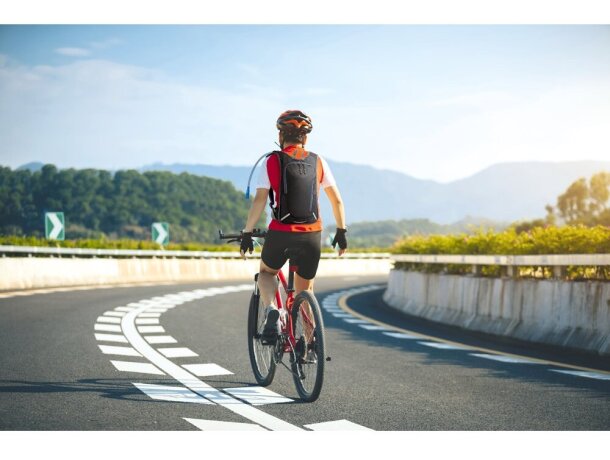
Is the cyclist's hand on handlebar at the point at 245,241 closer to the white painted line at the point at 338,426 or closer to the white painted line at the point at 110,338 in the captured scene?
the white painted line at the point at 338,426

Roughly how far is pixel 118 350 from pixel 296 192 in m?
4.86

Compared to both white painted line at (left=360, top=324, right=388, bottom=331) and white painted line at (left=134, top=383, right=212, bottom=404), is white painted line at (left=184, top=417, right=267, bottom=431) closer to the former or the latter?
white painted line at (left=134, top=383, right=212, bottom=404)

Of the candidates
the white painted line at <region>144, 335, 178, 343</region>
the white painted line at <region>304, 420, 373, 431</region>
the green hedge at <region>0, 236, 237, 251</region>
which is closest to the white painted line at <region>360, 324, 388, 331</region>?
the white painted line at <region>144, 335, 178, 343</region>

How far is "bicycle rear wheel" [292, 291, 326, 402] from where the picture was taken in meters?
7.03

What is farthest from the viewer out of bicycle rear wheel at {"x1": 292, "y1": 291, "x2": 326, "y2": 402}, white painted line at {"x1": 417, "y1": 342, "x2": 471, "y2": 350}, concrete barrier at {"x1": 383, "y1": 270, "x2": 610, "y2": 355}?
white painted line at {"x1": 417, "y1": 342, "x2": 471, "y2": 350}

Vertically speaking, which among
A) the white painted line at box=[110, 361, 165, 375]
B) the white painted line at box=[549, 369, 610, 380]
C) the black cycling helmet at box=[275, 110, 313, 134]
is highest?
the black cycling helmet at box=[275, 110, 313, 134]

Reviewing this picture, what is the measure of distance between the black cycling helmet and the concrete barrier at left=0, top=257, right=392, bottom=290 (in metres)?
18.7

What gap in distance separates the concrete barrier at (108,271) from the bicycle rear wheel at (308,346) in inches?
731

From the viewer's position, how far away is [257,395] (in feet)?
25.5

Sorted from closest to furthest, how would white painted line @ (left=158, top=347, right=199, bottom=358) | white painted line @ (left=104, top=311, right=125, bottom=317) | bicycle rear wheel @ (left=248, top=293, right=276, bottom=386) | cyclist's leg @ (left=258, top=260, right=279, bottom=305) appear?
cyclist's leg @ (left=258, top=260, right=279, bottom=305)
bicycle rear wheel @ (left=248, top=293, right=276, bottom=386)
white painted line @ (left=158, top=347, right=199, bottom=358)
white painted line @ (left=104, top=311, right=125, bottom=317)

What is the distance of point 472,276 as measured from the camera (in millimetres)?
15492

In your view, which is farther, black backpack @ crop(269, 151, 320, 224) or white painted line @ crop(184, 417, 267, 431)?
black backpack @ crop(269, 151, 320, 224)
